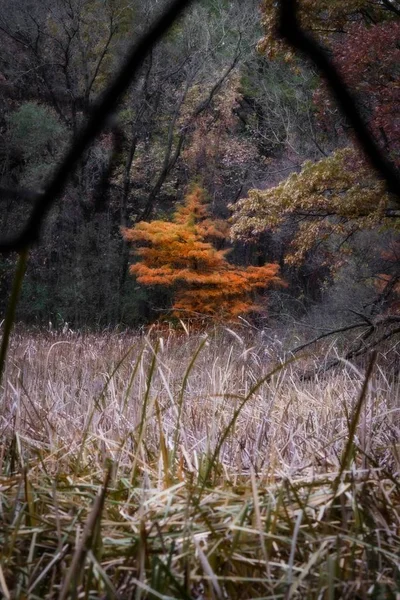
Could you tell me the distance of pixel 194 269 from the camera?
27.8 ft

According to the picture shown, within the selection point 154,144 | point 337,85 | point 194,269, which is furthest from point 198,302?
point 337,85

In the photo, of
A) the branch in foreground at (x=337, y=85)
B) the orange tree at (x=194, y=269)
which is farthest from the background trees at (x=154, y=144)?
the branch in foreground at (x=337, y=85)

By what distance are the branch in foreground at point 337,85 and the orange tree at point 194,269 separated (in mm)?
7360

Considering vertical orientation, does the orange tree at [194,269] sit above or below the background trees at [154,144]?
below

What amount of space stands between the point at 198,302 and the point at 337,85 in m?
8.17

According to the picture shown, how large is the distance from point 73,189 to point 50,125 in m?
1.51

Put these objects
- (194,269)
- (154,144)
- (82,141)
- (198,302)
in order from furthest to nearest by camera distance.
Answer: (154,144) < (198,302) < (194,269) < (82,141)

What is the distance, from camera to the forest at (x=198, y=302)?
61 centimetres

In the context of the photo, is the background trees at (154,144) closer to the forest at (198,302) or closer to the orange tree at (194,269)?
the forest at (198,302)

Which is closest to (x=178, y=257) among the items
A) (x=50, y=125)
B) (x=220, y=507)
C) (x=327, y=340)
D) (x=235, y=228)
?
(x=235, y=228)

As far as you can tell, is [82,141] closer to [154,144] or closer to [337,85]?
[337,85]

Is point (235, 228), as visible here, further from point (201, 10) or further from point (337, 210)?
point (201, 10)

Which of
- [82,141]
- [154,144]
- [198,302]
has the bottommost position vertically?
[198,302]

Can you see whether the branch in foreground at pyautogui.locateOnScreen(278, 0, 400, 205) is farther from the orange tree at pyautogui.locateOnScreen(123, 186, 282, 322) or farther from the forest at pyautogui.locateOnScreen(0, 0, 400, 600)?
the orange tree at pyautogui.locateOnScreen(123, 186, 282, 322)
